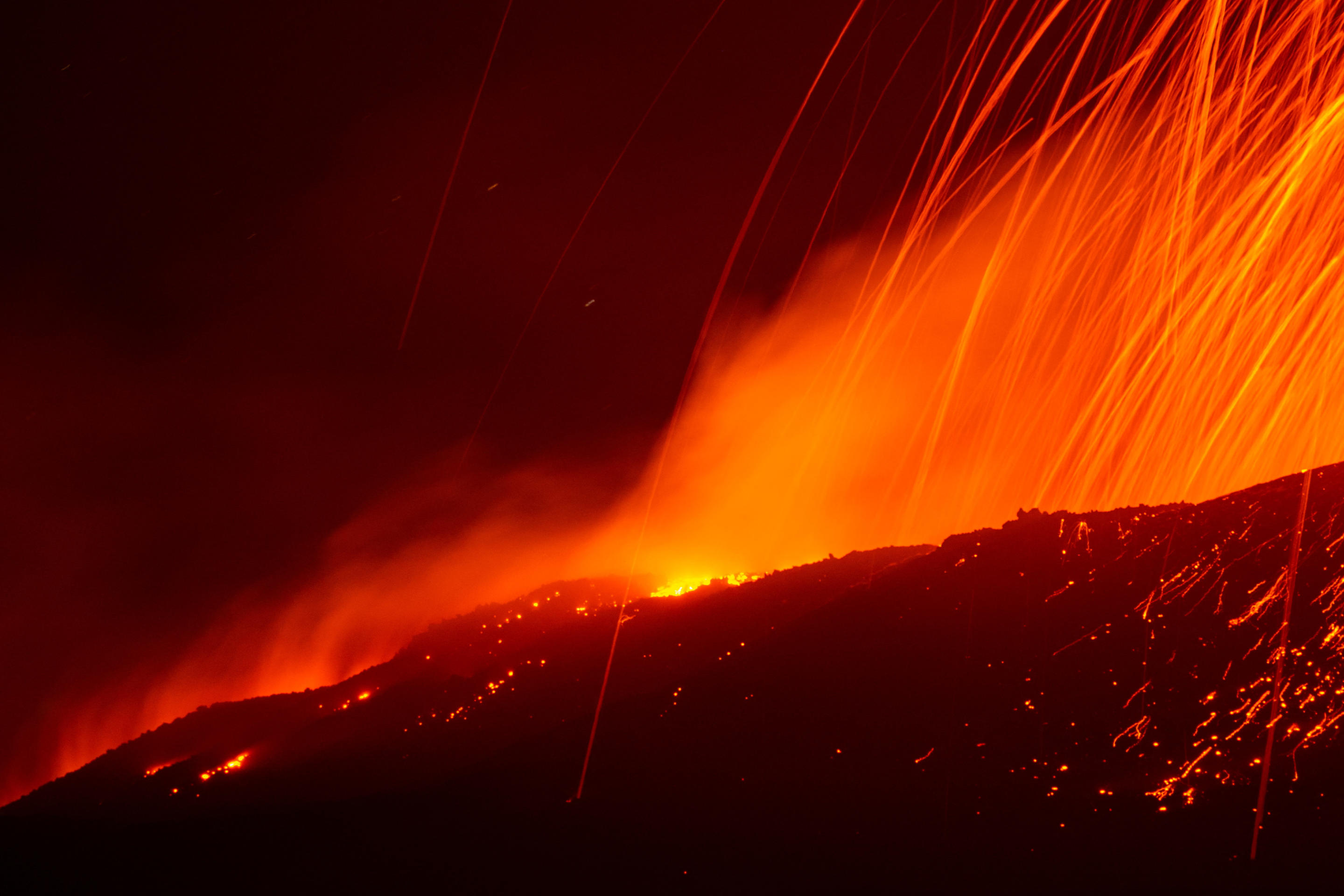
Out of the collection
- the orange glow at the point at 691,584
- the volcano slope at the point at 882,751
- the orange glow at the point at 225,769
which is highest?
the orange glow at the point at 691,584

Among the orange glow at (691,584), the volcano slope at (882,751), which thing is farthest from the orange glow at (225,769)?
the orange glow at (691,584)

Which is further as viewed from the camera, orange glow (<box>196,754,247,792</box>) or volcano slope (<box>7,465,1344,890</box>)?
orange glow (<box>196,754,247,792</box>)

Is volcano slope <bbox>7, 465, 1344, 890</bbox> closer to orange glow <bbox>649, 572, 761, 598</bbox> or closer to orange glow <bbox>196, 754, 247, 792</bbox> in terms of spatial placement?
orange glow <bbox>196, 754, 247, 792</bbox>

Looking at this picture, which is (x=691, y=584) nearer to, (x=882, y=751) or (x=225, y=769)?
(x=225, y=769)

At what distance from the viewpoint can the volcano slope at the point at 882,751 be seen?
402 inches

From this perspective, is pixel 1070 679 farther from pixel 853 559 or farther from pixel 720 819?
pixel 853 559

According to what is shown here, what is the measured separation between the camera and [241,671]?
42.2 m

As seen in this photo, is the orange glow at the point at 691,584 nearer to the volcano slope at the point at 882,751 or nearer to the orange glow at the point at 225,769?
the volcano slope at the point at 882,751

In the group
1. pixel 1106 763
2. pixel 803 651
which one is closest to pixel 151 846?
pixel 803 651

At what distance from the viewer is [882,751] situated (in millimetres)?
12219

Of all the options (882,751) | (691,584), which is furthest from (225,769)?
(882,751)

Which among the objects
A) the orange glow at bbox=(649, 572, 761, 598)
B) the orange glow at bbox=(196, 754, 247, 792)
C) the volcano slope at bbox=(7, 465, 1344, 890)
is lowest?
the volcano slope at bbox=(7, 465, 1344, 890)

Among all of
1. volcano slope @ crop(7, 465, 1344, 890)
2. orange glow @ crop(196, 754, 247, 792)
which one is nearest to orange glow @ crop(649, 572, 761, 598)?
volcano slope @ crop(7, 465, 1344, 890)

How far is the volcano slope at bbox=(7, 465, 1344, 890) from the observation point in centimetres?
1021
